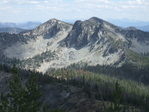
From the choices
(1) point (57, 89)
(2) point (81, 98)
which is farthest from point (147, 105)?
(1) point (57, 89)

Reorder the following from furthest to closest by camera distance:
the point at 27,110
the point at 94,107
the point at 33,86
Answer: the point at 94,107 < the point at 33,86 < the point at 27,110

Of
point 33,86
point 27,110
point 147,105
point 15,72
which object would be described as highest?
point 15,72

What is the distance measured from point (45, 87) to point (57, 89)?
11018 mm

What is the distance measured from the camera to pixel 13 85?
34.6 metres

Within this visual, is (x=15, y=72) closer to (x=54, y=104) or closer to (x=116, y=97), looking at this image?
(x=116, y=97)

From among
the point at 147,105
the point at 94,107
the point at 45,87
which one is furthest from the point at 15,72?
the point at 147,105

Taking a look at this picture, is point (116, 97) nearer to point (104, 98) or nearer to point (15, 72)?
point (15, 72)

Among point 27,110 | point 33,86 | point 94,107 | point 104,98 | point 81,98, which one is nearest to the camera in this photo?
point 27,110

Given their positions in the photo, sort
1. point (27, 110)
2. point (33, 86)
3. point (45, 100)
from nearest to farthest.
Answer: point (27, 110)
point (33, 86)
point (45, 100)

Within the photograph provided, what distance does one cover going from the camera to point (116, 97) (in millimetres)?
37188

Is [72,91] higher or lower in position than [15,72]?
lower

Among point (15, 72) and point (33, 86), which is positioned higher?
point (15, 72)

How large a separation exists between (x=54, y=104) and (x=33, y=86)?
7762 cm

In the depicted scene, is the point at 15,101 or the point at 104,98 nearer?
the point at 15,101
